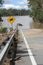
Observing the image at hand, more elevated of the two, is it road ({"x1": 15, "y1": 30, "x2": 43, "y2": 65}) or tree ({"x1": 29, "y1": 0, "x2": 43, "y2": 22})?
road ({"x1": 15, "y1": 30, "x2": 43, "y2": 65})

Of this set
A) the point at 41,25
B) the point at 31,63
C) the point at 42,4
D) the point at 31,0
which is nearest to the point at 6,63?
the point at 31,63

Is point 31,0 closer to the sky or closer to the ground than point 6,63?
closer to the ground

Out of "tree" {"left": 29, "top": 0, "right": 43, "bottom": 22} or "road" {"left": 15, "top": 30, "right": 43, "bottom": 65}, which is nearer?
"road" {"left": 15, "top": 30, "right": 43, "bottom": 65}

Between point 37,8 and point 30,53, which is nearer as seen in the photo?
point 30,53

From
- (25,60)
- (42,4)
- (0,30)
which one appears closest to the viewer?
(25,60)

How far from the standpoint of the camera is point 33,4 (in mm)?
75438

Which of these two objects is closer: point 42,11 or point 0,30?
point 0,30

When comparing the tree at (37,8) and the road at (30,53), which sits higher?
the road at (30,53)

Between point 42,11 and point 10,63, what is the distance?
61.9 m

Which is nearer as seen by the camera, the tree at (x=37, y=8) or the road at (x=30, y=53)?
the road at (x=30, y=53)

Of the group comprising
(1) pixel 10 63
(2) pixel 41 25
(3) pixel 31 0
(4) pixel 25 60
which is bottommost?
(2) pixel 41 25

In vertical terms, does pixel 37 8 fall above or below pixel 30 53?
below

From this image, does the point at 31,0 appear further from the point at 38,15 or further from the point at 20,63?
the point at 20,63

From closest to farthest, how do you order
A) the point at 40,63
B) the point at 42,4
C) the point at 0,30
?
the point at 40,63 → the point at 0,30 → the point at 42,4
